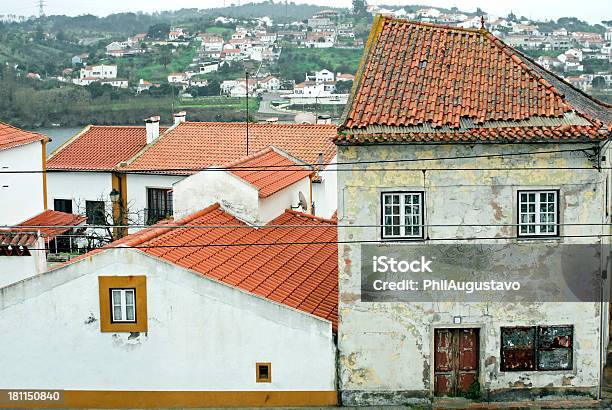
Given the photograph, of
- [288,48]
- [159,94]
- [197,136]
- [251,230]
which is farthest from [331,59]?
[251,230]

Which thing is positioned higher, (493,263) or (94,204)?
(493,263)

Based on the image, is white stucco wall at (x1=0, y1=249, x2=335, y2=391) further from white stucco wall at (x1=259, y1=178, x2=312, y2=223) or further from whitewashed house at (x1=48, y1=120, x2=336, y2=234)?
whitewashed house at (x1=48, y1=120, x2=336, y2=234)

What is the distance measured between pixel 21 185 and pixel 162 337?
15071 millimetres

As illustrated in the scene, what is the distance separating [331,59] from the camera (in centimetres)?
16438

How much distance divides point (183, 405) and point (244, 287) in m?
2.29

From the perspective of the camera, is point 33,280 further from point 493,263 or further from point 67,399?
point 493,263

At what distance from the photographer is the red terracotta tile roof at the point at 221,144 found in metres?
32.8

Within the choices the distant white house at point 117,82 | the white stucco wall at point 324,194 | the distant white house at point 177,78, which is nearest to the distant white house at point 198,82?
the distant white house at point 177,78

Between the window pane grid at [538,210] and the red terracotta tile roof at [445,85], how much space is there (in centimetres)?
109

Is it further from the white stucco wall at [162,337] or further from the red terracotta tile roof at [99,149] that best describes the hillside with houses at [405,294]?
the red terracotta tile roof at [99,149]

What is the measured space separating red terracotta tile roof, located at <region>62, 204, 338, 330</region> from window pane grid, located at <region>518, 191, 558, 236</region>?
10.5 feet

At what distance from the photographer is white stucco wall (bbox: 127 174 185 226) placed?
112 ft

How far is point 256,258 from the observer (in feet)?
62.3

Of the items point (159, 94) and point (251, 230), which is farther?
point (159, 94)
